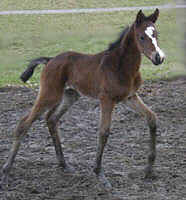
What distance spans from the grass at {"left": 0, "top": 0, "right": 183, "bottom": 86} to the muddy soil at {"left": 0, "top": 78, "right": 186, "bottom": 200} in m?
2.32

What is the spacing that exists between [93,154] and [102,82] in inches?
48.6

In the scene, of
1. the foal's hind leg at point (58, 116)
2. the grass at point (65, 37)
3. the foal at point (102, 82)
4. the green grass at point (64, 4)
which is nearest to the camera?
the foal at point (102, 82)

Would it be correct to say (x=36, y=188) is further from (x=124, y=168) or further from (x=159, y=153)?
(x=159, y=153)

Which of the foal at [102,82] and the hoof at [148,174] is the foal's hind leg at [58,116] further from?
the hoof at [148,174]

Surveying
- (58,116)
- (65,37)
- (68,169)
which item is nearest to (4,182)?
(68,169)

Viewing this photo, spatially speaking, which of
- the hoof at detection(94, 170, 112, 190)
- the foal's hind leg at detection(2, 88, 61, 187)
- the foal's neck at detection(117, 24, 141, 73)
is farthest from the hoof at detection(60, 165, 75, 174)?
the foal's neck at detection(117, 24, 141, 73)

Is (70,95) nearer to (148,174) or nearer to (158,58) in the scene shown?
(148,174)

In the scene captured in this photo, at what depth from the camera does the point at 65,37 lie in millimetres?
14938

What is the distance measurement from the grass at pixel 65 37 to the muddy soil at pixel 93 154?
232 centimetres

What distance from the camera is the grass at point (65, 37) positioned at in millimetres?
11945

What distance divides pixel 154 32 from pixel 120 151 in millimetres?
1931

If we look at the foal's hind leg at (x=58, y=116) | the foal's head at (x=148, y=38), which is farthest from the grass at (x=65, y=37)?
the foal's head at (x=148, y=38)

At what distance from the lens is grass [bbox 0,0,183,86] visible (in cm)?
1195

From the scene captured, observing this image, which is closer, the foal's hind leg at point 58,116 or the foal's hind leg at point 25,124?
the foal's hind leg at point 25,124
